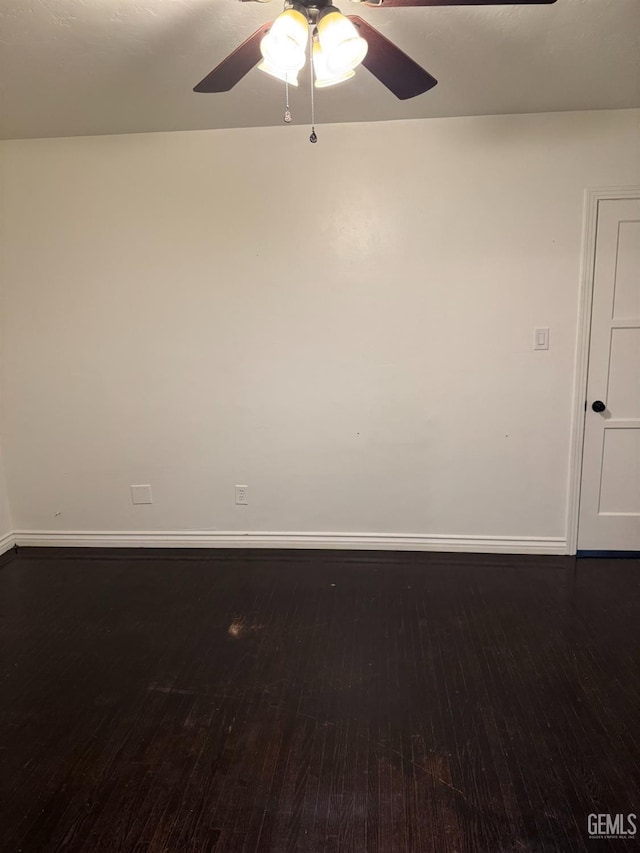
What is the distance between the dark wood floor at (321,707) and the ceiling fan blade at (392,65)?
2.27 m

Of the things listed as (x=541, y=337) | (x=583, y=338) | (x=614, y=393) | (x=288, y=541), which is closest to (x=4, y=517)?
(x=288, y=541)

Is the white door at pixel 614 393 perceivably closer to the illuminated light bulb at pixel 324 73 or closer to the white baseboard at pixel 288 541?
the white baseboard at pixel 288 541

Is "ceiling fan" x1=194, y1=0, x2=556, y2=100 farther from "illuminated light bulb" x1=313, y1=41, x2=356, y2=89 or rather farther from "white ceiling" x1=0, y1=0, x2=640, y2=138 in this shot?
"white ceiling" x1=0, y1=0, x2=640, y2=138

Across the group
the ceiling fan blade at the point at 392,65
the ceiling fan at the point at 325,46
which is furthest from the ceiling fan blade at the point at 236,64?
the ceiling fan blade at the point at 392,65

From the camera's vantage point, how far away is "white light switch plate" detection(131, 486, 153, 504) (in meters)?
3.29

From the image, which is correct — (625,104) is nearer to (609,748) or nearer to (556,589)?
(556,589)

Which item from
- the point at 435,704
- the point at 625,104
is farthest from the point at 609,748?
the point at 625,104

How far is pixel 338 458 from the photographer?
3.17 m

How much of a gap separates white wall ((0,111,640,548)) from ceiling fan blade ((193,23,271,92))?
118cm

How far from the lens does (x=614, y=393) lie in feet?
9.69

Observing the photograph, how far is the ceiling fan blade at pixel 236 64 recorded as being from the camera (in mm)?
1533

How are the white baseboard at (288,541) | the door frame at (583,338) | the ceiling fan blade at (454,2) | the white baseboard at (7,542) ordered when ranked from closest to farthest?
the ceiling fan blade at (454,2), the door frame at (583,338), the white baseboard at (288,541), the white baseboard at (7,542)

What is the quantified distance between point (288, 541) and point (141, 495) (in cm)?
102

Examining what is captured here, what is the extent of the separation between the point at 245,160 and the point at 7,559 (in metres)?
2.89
